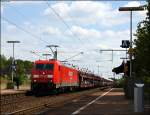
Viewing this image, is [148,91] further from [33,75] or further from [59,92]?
[59,92]

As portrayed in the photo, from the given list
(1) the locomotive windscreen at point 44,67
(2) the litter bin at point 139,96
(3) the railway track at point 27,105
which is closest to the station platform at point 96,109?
(3) the railway track at point 27,105

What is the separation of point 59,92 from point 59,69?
4123mm

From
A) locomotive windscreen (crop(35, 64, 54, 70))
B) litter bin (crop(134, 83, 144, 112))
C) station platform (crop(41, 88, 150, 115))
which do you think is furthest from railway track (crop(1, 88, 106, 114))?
locomotive windscreen (crop(35, 64, 54, 70))

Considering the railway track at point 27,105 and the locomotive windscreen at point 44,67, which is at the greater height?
the locomotive windscreen at point 44,67

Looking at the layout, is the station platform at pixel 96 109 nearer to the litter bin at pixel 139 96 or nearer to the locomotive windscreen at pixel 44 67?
the litter bin at pixel 139 96

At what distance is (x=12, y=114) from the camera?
71.3 ft

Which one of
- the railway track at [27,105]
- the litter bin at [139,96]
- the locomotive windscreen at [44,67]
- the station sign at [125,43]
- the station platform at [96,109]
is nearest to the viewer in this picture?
the litter bin at [139,96]

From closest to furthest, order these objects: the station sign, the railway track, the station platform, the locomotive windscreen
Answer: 1. the station platform
2. the railway track
3. the station sign
4. the locomotive windscreen

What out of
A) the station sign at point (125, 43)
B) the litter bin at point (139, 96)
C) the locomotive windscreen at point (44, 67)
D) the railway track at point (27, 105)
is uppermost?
the station sign at point (125, 43)

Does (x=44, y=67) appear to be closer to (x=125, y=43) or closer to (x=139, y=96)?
(x=125, y=43)

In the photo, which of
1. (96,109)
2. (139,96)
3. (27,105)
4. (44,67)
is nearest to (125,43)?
(44,67)

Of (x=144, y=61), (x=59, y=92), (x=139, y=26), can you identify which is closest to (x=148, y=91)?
(x=144, y=61)

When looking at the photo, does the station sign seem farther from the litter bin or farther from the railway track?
the litter bin

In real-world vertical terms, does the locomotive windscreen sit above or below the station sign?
below
